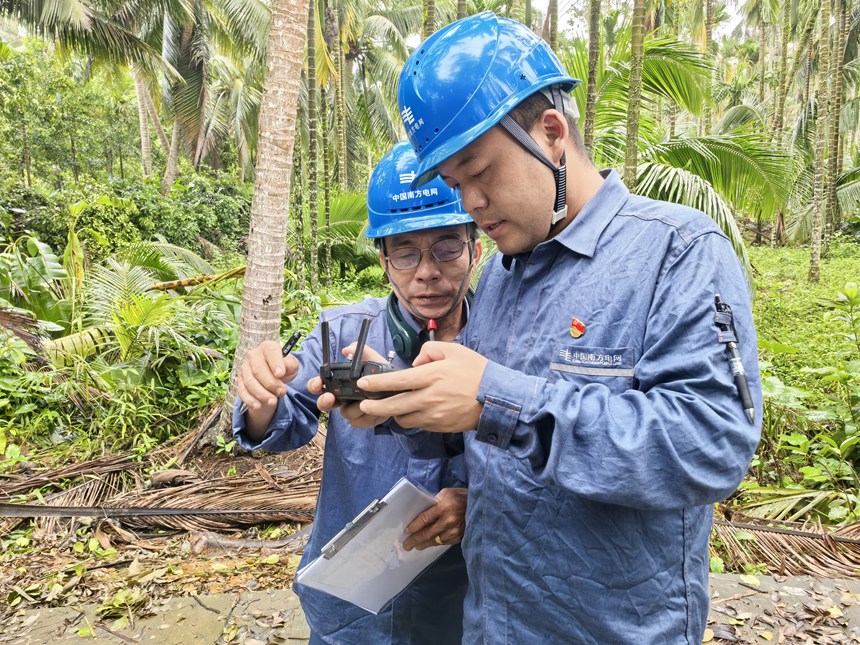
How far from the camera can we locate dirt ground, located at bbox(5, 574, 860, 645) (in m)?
2.76

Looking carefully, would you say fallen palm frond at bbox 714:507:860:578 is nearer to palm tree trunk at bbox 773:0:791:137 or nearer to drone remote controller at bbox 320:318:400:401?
drone remote controller at bbox 320:318:400:401

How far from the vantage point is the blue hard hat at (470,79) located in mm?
1140

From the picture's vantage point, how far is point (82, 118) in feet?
69.1

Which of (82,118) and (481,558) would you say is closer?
(481,558)

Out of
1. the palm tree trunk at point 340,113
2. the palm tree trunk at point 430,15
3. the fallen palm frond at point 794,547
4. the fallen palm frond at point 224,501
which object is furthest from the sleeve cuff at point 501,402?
the palm tree trunk at point 340,113

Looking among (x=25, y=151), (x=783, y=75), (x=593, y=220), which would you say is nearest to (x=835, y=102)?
(x=783, y=75)

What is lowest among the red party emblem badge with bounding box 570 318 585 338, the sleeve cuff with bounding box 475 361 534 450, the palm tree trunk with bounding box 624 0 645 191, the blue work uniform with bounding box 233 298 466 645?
the blue work uniform with bounding box 233 298 466 645

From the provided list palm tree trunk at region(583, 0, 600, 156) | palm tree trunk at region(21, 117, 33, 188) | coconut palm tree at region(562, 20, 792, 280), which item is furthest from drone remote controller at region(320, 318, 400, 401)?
palm tree trunk at region(21, 117, 33, 188)

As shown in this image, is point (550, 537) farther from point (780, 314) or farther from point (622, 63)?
point (780, 314)

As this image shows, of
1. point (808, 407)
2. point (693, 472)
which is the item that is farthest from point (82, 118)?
point (693, 472)

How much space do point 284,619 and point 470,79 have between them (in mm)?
2697

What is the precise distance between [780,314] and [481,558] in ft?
28.3

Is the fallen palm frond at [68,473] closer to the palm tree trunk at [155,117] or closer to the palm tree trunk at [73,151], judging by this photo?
the palm tree trunk at [155,117]

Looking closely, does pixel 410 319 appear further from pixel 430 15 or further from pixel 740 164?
pixel 740 164
